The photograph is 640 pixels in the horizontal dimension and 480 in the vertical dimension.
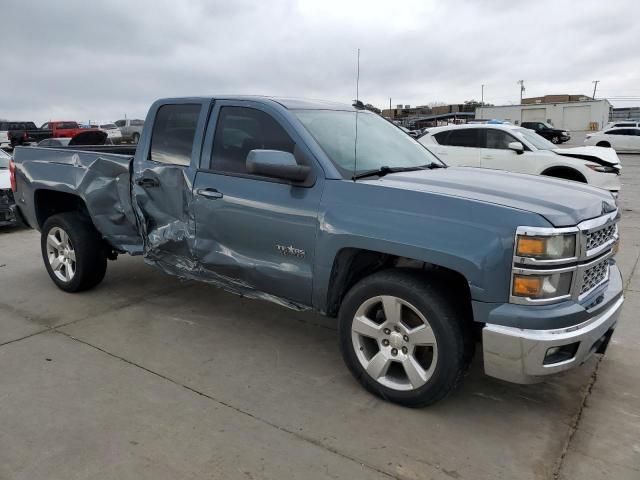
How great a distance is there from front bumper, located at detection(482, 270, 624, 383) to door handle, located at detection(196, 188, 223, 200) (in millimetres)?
2068

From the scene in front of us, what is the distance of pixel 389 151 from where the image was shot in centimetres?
399

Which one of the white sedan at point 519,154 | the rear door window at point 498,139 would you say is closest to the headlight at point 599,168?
the white sedan at point 519,154

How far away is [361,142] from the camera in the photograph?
3867 mm

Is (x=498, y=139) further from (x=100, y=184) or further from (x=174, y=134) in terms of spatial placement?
(x=100, y=184)

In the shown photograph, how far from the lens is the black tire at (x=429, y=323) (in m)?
2.90

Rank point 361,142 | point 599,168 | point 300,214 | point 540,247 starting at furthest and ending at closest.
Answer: point 599,168
point 361,142
point 300,214
point 540,247

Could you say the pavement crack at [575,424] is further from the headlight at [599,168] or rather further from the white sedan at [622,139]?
the white sedan at [622,139]

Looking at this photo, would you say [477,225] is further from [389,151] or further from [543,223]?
[389,151]

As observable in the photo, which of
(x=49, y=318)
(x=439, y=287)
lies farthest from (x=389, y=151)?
(x=49, y=318)

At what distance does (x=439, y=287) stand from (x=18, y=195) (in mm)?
4611

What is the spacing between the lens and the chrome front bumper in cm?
268

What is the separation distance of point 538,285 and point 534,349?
0.32 m

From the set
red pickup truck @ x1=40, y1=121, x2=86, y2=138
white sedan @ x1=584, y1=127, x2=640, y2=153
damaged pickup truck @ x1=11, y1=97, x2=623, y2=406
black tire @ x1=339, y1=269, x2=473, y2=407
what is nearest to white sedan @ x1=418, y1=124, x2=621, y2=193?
damaged pickup truck @ x1=11, y1=97, x2=623, y2=406

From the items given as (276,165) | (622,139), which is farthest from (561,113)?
(276,165)
